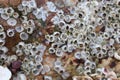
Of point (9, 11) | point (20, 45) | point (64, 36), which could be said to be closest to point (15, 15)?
point (9, 11)

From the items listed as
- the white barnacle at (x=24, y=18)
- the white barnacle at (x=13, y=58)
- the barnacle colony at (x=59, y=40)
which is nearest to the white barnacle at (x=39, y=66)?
the barnacle colony at (x=59, y=40)

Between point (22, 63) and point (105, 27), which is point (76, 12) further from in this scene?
point (22, 63)

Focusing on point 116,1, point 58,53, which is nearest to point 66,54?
point 58,53

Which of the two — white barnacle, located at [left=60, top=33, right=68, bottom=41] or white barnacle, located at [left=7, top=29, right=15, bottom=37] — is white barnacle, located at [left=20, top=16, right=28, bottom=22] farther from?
white barnacle, located at [left=60, top=33, right=68, bottom=41]

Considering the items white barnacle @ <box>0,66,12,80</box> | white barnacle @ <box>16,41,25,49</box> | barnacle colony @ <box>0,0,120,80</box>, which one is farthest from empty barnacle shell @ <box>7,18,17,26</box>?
white barnacle @ <box>0,66,12,80</box>

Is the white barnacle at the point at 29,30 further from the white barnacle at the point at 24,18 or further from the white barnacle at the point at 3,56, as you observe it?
the white barnacle at the point at 3,56

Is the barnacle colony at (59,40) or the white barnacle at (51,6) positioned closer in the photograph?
the barnacle colony at (59,40)

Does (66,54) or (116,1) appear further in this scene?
(116,1)
